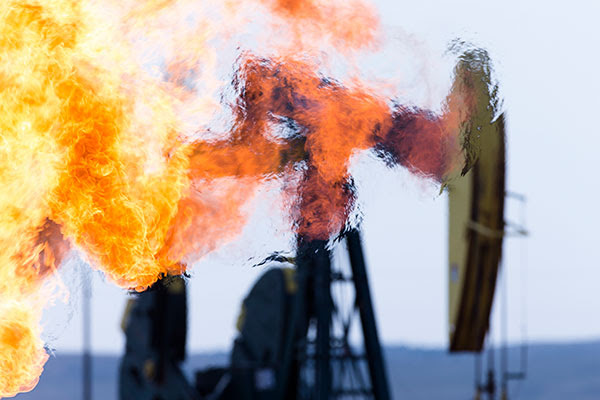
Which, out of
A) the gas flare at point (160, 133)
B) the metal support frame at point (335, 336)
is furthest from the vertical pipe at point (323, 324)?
the gas flare at point (160, 133)

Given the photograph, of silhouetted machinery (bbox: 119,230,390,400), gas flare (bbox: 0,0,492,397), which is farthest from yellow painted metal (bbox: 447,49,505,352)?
gas flare (bbox: 0,0,492,397)

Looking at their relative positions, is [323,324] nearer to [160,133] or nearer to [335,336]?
[335,336]

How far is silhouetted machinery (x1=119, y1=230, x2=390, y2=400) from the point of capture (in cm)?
1091

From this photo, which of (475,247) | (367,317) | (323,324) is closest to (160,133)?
(367,317)

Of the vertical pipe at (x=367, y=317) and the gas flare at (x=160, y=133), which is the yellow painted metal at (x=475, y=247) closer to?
the vertical pipe at (x=367, y=317)

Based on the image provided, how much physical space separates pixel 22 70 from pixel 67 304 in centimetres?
157

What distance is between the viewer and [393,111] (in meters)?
5.41

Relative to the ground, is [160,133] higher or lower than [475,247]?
higher

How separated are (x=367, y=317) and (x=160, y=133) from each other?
6.10 m

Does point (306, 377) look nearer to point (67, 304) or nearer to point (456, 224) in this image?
point (456, 224)

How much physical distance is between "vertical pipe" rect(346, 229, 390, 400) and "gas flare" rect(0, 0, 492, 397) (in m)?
5.33

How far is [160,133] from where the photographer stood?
5.38m

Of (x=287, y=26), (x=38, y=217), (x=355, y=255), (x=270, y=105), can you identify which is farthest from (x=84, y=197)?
(x=355, y=255)

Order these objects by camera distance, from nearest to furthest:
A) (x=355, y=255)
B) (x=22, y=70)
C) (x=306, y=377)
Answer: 1. (x=22, y=70)
2. (x=355, y=255)
3. (x=306, y=377)
